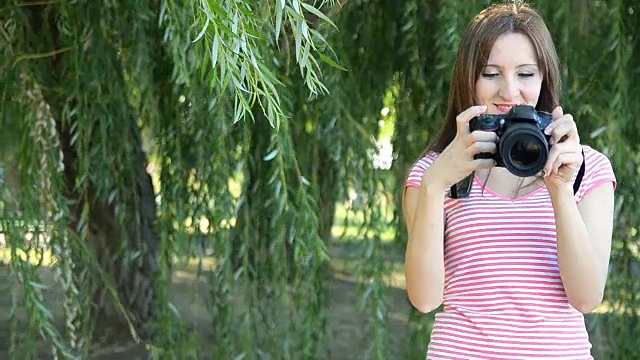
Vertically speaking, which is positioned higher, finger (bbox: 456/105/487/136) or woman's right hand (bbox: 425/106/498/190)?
finger (bbox: 456/105/487/136)

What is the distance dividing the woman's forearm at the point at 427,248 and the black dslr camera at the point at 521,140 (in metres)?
0.08

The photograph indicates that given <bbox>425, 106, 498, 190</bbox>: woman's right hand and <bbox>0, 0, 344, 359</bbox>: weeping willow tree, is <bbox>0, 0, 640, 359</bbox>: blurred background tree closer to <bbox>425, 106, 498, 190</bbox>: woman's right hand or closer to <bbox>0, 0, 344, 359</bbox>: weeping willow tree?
<bbox>0, 0, 344, 359</bbox>: weeping willow tree

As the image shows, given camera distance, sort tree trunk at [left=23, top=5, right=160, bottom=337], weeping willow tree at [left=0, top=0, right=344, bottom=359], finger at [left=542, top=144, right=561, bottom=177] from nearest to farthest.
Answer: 1. finger at [left=542, top=144, right=561, bottom=177]
2. weeping willow tree at [left=0, top=0, right=344, bottom=359]
3. tree trunk at [left=23, top=5, right=160, bottom=337]

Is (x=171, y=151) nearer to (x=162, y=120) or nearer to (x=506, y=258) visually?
(x=162, y=120)

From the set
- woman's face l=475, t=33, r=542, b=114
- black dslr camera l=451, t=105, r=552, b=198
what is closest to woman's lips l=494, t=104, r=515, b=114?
woman's face l=475, t=33, r=542, b=114

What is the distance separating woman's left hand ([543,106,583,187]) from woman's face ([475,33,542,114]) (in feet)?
0.40

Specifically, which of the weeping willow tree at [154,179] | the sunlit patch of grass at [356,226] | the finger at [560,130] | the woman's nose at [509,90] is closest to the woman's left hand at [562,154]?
the finger at [560,130]

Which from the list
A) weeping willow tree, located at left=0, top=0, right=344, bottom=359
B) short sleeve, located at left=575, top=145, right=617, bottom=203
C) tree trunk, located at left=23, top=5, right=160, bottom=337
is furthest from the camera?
tree trunk, located at left=23, top=5, right=160, bottom=337

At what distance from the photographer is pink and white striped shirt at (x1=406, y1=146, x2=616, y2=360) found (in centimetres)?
120

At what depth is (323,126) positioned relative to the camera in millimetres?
2299

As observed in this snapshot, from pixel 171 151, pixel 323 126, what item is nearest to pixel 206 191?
pixel 171 151

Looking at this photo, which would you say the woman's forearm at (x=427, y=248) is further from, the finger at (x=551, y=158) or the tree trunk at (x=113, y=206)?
the tree trunk at (x=113, y=206)

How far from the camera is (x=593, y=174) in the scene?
4.07 feet

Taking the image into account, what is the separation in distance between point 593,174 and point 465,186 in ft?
0.52
